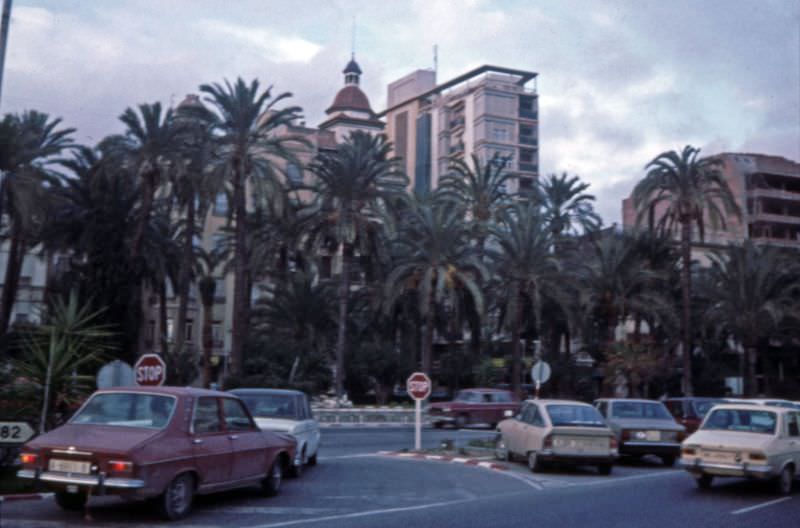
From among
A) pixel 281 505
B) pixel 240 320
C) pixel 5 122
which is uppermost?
pixel 5 122

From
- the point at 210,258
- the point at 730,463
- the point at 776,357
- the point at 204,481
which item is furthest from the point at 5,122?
the point at 776,357

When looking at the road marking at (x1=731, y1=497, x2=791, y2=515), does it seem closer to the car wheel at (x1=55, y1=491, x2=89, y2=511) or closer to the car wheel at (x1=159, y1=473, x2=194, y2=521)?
the car wheel at (x1=159, y1=473, x2=194, y2=521)

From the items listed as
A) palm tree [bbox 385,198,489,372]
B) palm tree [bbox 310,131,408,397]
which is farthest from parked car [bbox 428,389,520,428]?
palm tree [bbox 310,131,408,397]

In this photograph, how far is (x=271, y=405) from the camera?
1742 centimetres

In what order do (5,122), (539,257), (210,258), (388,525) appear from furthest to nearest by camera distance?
(210,258) → (539,257) → (5,122) → (388,525)

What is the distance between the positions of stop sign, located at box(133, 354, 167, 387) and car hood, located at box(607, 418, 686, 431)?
34.8 feet

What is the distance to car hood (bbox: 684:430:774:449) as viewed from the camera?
48.6 feet

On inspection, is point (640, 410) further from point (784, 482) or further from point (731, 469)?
point (731, 469)

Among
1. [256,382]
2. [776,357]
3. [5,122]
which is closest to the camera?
[5,122]

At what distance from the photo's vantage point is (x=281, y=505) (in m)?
13.0

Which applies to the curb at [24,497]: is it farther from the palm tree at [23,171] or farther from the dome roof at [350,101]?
the dome roof at [350,101]

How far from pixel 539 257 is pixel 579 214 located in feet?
36.4

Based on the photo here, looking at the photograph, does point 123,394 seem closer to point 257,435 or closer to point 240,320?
point 257,435

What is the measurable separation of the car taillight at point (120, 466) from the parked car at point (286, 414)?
6238 mm
